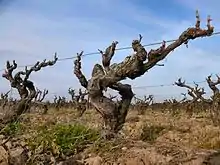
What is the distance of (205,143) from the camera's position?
41.4 ft

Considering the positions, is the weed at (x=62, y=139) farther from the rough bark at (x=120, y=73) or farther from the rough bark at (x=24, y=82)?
the rough bark at (x=24, y=82)

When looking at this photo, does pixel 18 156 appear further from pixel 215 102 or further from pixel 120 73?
pixel 215 102

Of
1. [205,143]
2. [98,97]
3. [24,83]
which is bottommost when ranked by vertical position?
[205,143]

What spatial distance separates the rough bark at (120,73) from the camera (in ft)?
36.9

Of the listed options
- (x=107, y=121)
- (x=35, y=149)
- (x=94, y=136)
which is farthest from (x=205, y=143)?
(x=35, y=149)

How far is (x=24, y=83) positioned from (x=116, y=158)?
14.4 meters

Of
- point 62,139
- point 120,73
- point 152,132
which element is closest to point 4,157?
point 62,139

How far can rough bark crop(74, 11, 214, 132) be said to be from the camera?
36.9 feet

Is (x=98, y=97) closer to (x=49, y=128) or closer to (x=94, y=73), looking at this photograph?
(x=94, y=73)

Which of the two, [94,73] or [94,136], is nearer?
[94,136]

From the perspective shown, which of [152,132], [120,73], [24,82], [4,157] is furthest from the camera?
[24,82]

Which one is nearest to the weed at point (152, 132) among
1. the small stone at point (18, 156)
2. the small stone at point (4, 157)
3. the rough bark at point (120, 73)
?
the rough bark at point (120, 73)

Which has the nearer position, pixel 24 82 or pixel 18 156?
pixel 18 156

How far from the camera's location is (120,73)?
1177cm
